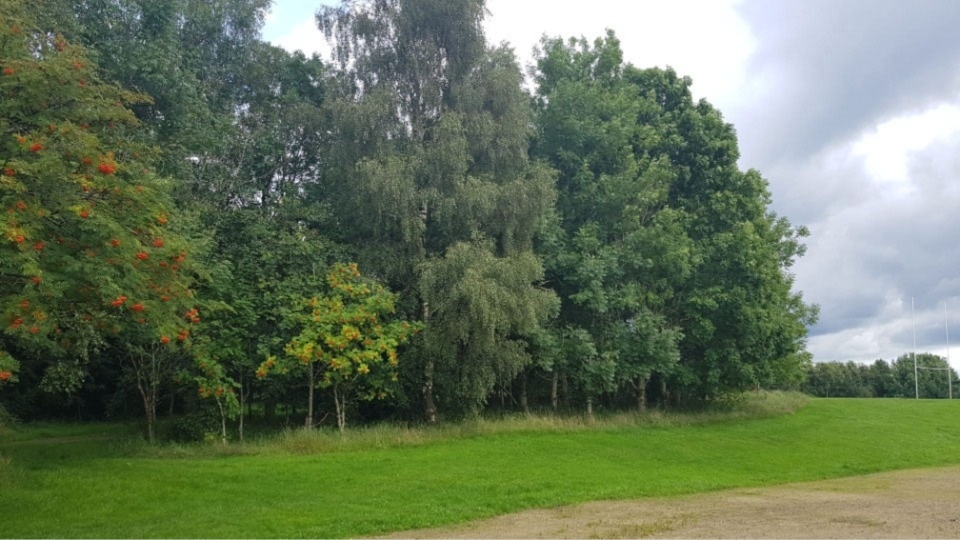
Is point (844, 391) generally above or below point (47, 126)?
below

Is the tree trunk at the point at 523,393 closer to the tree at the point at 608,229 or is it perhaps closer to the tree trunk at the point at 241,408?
the tree at the point at 608,229

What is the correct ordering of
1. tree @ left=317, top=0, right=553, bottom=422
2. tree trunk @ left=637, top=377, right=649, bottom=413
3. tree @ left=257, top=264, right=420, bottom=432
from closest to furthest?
tree @ left=257, top=264, right=420, bottom=432
tree @ left=317, top=0, right=553, bottom=422
tree trunk @ left=637, top=377, right=649, bottom=413

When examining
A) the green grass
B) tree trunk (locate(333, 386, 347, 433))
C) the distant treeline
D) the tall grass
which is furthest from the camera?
the distant treeline

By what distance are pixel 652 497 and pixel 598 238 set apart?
15398 mm

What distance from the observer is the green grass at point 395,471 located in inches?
464

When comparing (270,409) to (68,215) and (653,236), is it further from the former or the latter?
(653,236)

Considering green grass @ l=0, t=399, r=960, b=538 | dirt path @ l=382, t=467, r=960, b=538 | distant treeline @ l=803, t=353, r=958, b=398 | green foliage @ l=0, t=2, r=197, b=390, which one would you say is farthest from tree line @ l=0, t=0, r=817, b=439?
distant treeline @ l=803, t=353, r=958, b=398

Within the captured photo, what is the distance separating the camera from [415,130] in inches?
993

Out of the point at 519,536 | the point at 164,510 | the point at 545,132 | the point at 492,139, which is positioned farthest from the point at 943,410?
the point at 164,510

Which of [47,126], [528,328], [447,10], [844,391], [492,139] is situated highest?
[447,10]

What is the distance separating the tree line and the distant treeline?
36.9m

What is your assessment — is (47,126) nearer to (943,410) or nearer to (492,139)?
(492,139)

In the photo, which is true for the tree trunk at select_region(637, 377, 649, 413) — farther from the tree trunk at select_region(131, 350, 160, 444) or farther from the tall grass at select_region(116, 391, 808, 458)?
the tree trunk at select_region(131, 350, 160, 444)

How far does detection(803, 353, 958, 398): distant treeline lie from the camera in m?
67.4
